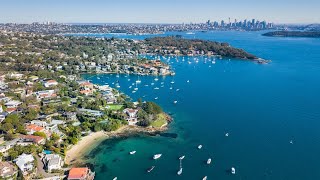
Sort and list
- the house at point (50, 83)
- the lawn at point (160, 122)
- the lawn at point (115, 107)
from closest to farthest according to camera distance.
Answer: the lawn at point (160, 122), the lawn at point (115, 107), the house at point (50, 83)

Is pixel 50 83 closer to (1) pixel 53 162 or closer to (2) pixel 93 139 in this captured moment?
(2) pixel 93 139

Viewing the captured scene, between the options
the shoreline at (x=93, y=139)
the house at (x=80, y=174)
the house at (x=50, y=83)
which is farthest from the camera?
the house at (x=50, y=83)

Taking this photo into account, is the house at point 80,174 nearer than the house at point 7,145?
Yes

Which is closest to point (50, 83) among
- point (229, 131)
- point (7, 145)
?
point (7, 145)

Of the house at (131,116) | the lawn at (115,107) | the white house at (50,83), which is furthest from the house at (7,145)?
the white house at (50,83)

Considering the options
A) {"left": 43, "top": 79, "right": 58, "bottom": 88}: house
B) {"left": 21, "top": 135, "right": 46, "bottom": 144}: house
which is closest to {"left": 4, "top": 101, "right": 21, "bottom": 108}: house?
{"left": 43, "top": 79, "right": 58, "bottom": 88}: house

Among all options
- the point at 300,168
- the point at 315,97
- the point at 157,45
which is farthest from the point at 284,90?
the point at 157,45

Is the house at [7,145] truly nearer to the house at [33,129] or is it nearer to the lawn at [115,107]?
the house at [33,129]

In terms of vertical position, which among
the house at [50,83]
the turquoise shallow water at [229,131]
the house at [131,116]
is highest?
the house at [50,83]
